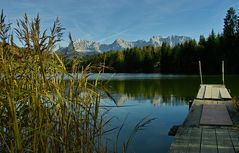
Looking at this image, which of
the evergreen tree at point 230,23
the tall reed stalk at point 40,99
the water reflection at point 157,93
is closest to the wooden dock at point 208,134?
the tall reed stalk at point 40,99

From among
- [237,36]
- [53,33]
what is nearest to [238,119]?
[53,33]

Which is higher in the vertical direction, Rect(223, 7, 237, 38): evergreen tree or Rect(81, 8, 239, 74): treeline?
Rect(223, 7, 237, 38): evergreen tree

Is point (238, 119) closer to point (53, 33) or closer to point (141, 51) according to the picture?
point (53, 33)

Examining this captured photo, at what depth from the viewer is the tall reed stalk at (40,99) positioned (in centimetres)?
203

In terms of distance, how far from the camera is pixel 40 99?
85.7 inches

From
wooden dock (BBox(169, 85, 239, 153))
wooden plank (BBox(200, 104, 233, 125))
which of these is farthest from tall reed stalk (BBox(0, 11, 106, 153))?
wooden plank (BBox(200, 104, 233, 125))

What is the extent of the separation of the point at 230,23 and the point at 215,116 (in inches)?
2055

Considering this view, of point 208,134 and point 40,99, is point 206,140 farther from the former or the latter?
point 40,99

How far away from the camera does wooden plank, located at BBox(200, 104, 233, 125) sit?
6.64m

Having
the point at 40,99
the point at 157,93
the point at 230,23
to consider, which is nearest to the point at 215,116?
the point at 40,99

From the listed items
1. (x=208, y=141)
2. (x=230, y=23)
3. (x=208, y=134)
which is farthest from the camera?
(x=230, y=23)

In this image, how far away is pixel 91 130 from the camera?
2.56 metres

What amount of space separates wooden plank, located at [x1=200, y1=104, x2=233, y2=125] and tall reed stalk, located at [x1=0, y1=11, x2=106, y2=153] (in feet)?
14.8

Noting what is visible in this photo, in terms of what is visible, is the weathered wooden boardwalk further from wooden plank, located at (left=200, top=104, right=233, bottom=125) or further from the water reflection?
the water reflection
